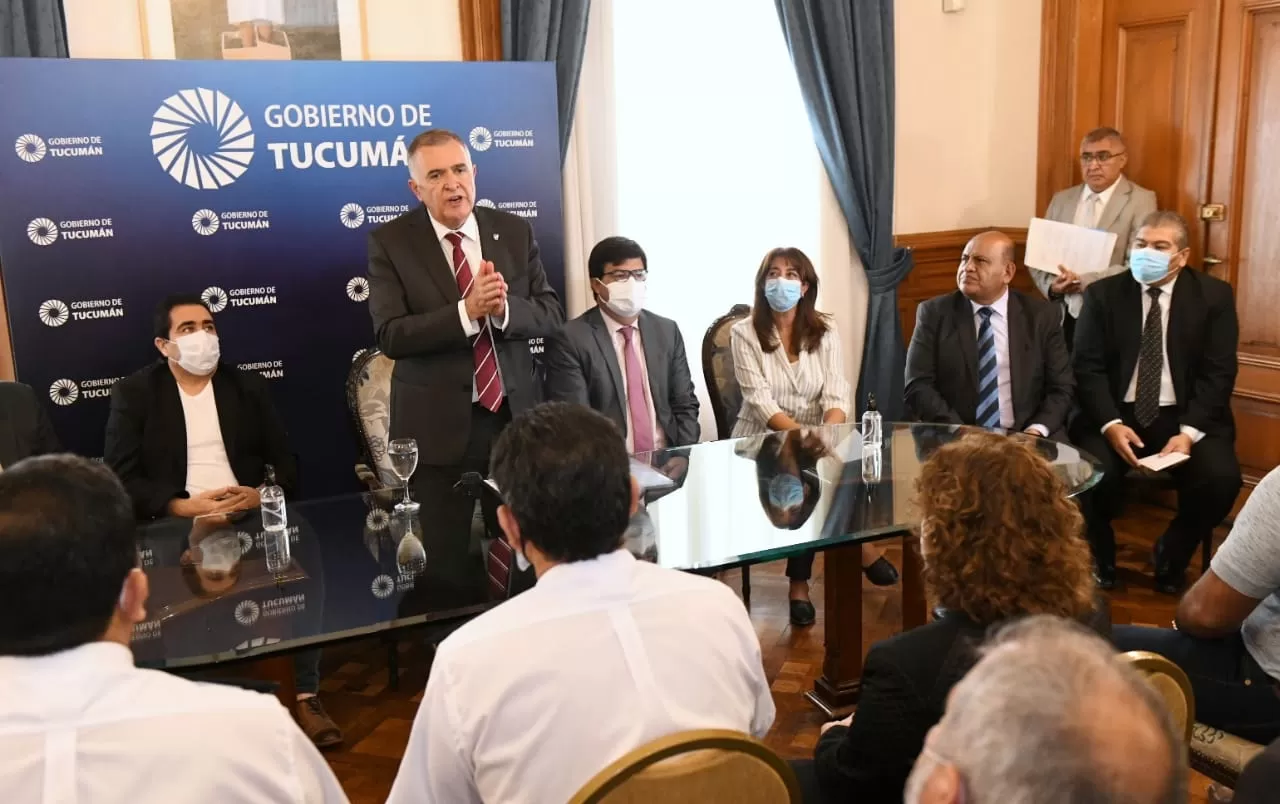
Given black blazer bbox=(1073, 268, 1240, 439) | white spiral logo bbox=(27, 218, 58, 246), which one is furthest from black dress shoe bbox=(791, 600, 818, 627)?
white spiral logo bbox=(27, 218, 58, 246)

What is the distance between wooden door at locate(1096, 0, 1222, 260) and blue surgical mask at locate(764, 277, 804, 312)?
2153 mm

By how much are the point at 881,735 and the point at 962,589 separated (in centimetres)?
25

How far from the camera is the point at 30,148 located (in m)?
3.82

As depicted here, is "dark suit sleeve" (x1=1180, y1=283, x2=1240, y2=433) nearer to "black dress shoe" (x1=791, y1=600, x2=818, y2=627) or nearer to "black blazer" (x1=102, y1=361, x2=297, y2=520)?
"black dress shoe" (x1=791, y1=600, x2=818, y2=627)

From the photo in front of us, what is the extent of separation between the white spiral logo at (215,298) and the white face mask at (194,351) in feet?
2.70

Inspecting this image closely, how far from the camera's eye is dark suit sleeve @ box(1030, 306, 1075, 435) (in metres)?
4.14

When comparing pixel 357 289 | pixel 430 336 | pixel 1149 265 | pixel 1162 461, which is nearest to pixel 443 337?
pixel 430 336

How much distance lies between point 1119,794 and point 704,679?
711 millimetres

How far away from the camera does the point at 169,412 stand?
131 inches

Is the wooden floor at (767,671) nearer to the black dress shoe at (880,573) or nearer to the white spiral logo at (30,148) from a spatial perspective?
the black dress shoe at (880,573)

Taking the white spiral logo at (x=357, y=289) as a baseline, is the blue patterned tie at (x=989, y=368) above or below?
below

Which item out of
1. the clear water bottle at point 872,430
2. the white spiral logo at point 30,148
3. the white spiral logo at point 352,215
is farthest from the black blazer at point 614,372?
the white spiral logo at point 30,148

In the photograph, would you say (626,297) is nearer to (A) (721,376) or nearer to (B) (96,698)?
(A) (721,376)

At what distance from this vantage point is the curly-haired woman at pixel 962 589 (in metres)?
1.65
